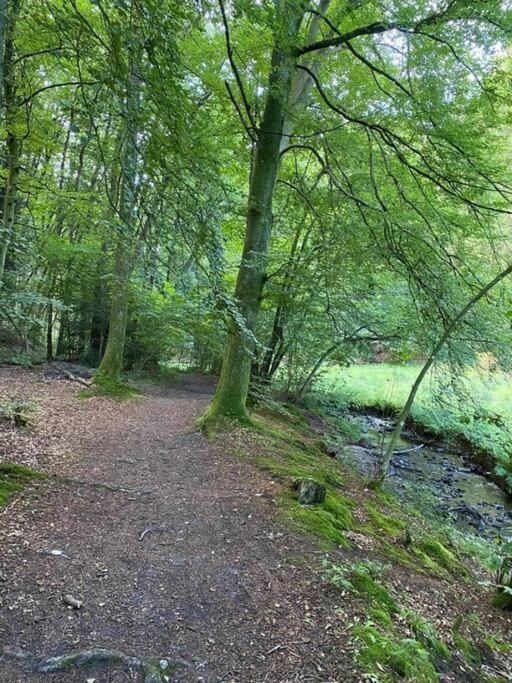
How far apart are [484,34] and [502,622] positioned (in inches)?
243

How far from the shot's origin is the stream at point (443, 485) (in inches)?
275

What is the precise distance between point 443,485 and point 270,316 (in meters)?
5.28

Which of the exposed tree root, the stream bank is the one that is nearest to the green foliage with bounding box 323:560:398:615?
the exposed tree root

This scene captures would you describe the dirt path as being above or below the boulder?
below

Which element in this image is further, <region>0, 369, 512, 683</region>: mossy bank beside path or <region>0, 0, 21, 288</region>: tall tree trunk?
<region>0, 0, 21, 288</region>: tall tree trunk

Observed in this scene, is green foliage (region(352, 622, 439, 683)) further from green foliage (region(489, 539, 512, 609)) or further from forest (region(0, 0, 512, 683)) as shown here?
green foliage (region(489, 539, 512, 609))

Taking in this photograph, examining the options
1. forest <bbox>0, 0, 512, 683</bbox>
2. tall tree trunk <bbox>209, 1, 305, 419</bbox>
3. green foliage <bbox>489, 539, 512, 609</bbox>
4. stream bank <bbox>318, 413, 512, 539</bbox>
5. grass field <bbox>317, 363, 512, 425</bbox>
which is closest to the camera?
forest <bbox>0, 0, 512, 683</bbox>

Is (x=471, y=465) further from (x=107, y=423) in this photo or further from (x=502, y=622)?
(x=107, y=423)

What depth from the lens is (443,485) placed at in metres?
8.59

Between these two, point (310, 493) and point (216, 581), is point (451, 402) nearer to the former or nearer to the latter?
point (310, 493)

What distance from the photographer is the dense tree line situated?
3.07 meters

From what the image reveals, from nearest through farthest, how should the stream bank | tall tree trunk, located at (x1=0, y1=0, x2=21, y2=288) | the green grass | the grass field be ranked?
tall tree trunk, located at (x1=0, y1=0, x2=21, y2=288) → the green grass → the stream bank → the grass field

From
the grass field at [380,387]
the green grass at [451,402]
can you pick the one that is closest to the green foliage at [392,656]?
the green grass at [451,402]

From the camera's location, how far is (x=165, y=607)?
2627 millimetres
